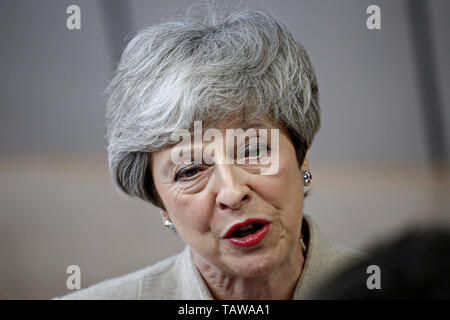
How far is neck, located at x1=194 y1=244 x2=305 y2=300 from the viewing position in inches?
47.0

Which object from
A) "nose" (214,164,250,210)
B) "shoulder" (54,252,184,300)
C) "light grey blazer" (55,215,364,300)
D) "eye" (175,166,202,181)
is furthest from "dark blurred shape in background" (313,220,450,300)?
"shoulder" (54,252,184,300)

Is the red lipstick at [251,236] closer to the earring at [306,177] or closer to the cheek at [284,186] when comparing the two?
the cheek at [284,186]

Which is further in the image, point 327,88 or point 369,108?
point 369,108

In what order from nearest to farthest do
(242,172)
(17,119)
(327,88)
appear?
(242,172) → (327,88) → (17,119)

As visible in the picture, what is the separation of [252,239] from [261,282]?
0.18 meters

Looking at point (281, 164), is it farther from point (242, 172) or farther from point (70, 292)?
point (70, 292)

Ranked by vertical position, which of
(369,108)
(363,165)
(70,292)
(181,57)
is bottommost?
(70,292)

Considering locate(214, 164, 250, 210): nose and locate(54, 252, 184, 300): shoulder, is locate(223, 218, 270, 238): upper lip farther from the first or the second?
locate(54, 252, 184, 300): shoulder

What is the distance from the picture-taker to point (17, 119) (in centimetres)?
139

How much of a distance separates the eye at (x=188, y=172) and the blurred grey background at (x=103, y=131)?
308 mm

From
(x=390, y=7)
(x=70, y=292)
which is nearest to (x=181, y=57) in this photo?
(x=390, y=7)

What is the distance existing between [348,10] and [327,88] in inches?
7.9

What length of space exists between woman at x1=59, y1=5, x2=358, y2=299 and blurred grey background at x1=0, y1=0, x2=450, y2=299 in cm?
14
